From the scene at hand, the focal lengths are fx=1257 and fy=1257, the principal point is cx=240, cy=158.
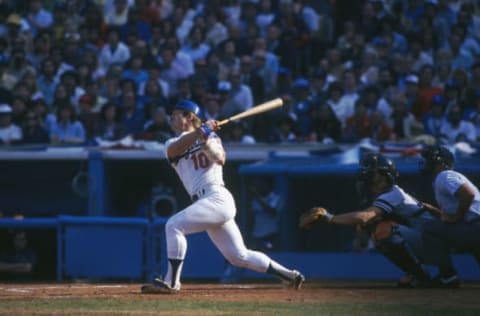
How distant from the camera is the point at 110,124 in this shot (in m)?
15.7

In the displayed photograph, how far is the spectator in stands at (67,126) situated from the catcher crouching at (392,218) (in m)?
6.08

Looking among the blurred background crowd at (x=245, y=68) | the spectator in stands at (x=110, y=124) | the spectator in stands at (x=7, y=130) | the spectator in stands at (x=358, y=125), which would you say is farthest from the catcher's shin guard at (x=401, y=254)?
the spectator in stands at (x=7, y=130)

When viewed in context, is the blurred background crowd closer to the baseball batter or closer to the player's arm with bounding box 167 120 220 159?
the baseball batter

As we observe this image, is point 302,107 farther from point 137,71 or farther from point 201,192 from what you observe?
point 201,192

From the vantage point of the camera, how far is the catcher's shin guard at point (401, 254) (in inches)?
407

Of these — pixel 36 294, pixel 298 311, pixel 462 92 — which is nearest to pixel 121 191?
pixel 462 92

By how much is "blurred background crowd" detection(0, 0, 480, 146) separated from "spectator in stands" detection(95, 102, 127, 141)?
15 millimetres

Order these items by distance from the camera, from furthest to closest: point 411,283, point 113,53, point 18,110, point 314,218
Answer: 1. point 113,53
2. point 18,110
3. point 411,283
4. point 314,218

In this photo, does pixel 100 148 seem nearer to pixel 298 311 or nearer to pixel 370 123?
pixel 370 123

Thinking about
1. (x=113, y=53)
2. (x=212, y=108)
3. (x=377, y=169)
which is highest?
(x=113, y=53)

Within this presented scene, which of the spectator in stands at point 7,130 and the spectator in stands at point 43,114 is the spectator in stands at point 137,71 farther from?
the spectator in stands at point 7,130

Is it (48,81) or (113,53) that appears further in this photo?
(113,53)

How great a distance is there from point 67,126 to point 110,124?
0.62m

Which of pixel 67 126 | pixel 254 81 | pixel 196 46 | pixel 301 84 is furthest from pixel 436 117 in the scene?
pixel 67 126
